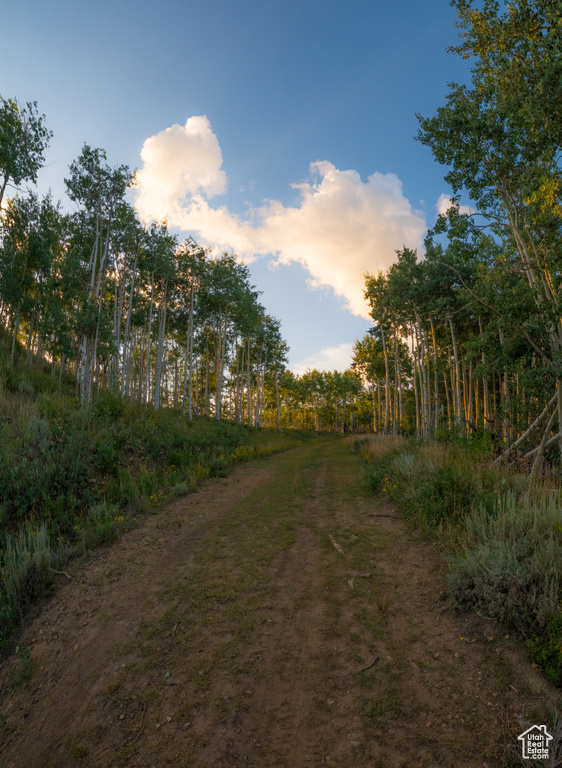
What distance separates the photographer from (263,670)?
11.1 feet

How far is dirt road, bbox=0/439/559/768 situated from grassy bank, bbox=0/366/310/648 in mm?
594

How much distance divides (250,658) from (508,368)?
893 cm

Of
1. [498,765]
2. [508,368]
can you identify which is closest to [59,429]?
[498,765]

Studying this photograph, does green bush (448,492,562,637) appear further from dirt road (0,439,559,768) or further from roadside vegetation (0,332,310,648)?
roadside vegetation (0,332,310,648)

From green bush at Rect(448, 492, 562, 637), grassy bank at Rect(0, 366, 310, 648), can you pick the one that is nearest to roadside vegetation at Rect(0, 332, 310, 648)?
grassy bank at Rect(0, 366, 310, 648)

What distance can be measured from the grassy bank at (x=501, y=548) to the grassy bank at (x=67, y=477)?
5997mm

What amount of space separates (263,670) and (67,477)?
22.2 feet

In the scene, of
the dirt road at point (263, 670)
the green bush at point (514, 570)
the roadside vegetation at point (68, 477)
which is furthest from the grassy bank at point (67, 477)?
the green bush at point (514, 570)

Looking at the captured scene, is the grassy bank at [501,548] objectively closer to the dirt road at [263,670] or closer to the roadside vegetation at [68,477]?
the dirt road at [263,670]

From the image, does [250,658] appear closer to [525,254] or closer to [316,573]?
[316,573]

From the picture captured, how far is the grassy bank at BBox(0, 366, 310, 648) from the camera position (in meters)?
5.34

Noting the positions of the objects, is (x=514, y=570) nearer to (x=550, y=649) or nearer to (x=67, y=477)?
(x=550, y=649)

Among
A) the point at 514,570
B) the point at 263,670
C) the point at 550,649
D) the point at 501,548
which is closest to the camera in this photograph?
the point at 550,649

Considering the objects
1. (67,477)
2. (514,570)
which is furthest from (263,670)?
(67,477)
